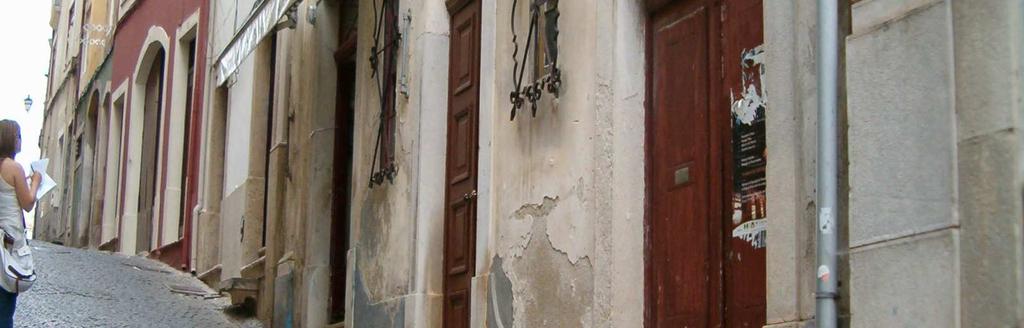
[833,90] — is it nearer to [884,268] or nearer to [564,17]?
[884,268]

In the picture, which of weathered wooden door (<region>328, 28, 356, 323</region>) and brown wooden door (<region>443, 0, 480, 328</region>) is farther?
weathered wooden door (<region>328, 28, 356, 323</region>)

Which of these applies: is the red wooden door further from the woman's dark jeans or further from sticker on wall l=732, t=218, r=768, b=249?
the woman's dark jeans

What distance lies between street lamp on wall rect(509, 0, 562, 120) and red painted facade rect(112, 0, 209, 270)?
8.97 meters

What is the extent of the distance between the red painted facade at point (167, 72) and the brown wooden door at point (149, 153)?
0.31 m

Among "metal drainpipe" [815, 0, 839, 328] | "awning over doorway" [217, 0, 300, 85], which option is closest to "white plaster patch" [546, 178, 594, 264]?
"metal drainpipe" [815, 0, 839, 328]

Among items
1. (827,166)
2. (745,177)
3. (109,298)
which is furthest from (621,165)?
(109,298)

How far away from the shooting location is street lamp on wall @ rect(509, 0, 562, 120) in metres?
7.43

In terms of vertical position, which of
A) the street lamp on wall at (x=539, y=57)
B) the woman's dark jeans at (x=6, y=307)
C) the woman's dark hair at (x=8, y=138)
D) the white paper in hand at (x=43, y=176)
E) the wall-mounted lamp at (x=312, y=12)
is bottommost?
the woman's dark jeans at (x=6, y=307)

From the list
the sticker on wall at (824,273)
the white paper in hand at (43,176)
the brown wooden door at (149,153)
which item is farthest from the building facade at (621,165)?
the brown wooden door at (149,153)

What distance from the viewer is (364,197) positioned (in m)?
10.2

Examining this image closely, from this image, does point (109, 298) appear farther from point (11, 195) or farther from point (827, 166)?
point (827, 166)

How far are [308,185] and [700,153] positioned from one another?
5.91 meters

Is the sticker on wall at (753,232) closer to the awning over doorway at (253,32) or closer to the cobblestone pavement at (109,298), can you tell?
the awning over doorway at (253,32)

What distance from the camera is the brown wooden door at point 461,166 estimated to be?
8727 mm
